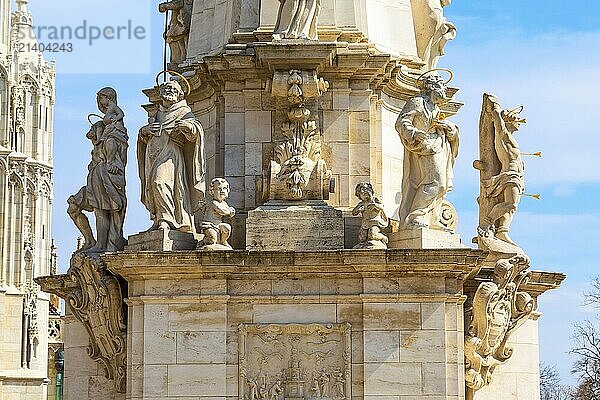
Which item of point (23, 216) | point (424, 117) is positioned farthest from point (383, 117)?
point (23, 216)

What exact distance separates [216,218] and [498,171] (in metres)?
4.17

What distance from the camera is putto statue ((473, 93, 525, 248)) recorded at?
20016 millimetres

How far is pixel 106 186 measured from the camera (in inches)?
778

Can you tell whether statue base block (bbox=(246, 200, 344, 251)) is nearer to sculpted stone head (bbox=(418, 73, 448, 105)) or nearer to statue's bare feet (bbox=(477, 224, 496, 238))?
sculpted stone head (bbox=(418, 73, 448, 105))

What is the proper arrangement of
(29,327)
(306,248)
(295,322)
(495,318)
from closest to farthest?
(295,322) → (306,248) → (495,318) → (29,327)

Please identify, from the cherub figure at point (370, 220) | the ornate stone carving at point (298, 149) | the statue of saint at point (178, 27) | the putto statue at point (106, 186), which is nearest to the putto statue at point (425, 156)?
the cherub figure at point (370, 220)

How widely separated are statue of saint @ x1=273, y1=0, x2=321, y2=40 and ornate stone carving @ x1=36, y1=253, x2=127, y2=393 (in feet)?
12.3

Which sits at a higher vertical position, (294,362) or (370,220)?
(370,220)

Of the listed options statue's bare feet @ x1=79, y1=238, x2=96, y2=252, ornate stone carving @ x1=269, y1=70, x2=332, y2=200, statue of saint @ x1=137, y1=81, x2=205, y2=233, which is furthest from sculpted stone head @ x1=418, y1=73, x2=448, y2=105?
statue's bare feet @ x1=79, y1=238, x2=96, y2=252

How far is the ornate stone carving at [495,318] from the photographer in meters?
18.8

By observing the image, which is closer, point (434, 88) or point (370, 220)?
point (370, 220)

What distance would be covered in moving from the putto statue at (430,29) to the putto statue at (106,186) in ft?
14.5

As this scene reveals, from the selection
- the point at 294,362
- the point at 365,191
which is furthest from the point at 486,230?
the point at 294,362

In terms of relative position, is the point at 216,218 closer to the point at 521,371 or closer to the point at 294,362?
the point at 294,362
